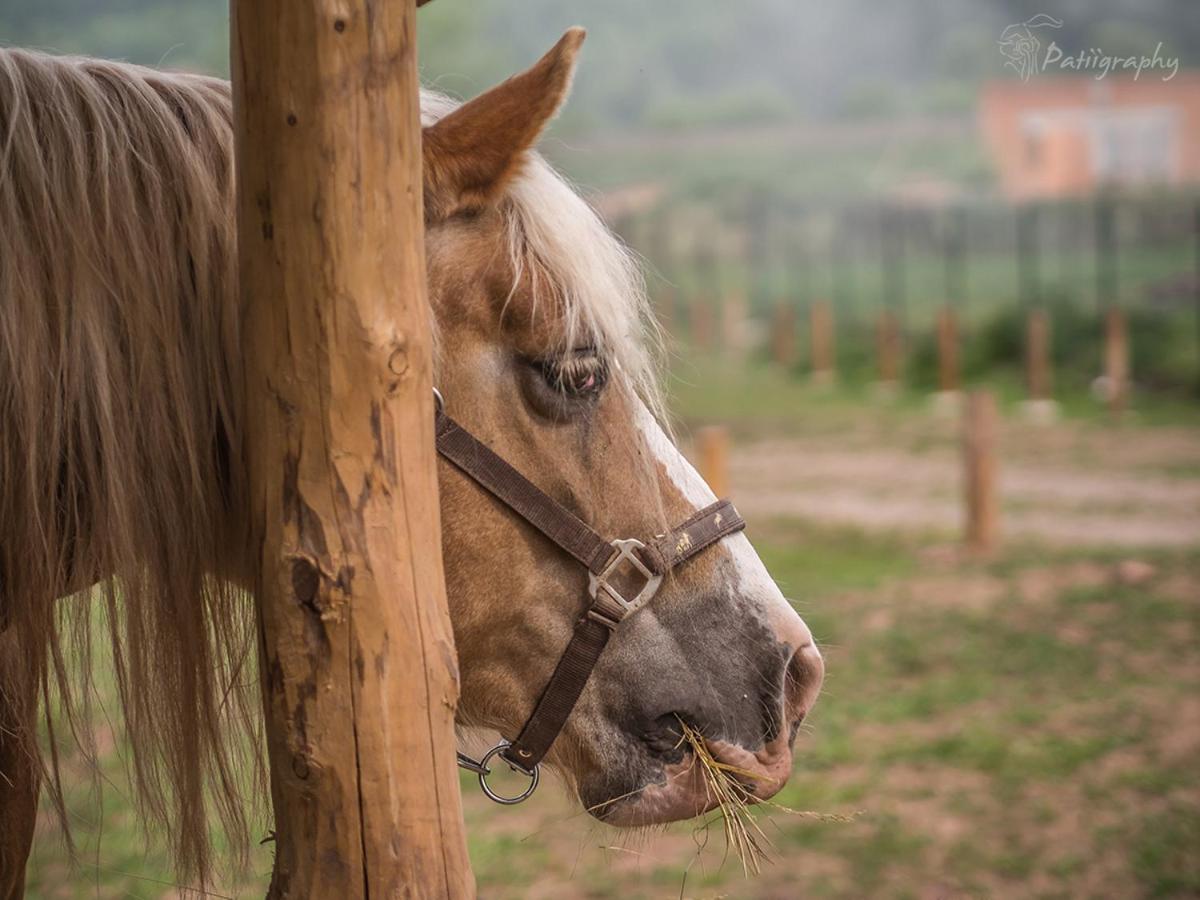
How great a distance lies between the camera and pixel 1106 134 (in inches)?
837

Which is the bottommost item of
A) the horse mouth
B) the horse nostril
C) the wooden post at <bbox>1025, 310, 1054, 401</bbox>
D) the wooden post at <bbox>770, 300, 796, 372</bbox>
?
the wooden post at <bbox>770, 300, 796, 372</bbox>

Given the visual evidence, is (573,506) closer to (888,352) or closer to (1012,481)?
(1012,481)

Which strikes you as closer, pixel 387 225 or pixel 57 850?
pixel 387 225

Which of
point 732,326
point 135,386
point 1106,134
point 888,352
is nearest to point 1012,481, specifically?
point 888,352

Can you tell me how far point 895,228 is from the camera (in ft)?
73.1

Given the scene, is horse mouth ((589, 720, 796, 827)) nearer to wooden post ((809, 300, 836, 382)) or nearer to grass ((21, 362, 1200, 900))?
grass ((21, 362, 1200, 900))

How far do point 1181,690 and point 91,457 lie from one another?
5.52 metres

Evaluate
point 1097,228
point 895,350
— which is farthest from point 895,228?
point 895,350

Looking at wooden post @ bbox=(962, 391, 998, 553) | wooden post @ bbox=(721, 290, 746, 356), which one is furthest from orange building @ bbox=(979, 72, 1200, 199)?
wooden post @ bbox=(962, 391, 998, 553)

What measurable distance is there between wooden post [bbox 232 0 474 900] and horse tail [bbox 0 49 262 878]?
250 mm

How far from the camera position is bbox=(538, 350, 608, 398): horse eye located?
1711mm

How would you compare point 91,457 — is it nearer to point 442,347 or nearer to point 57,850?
point 442,347

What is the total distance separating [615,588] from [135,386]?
779 millimetres

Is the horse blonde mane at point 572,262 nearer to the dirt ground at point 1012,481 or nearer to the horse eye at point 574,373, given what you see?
the horse eye at point 574,373
